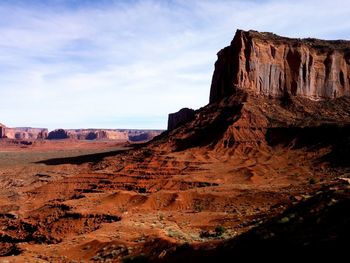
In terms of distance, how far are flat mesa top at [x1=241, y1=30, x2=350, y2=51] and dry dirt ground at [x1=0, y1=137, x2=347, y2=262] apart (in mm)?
19486

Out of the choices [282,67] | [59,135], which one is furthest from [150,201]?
[59,135]

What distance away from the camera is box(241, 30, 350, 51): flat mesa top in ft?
212

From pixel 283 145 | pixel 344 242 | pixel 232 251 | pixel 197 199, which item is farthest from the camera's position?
pixel 283 145

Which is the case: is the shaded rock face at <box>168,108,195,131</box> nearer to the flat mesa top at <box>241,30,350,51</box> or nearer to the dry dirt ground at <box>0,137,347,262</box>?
the flat mesa top at <box>241,30,350,51</box>

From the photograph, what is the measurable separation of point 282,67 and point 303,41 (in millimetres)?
7528

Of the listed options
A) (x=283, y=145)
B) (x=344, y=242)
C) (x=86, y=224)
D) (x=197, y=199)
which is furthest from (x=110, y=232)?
(x=283, y=145)

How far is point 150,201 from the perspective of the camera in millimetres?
31719

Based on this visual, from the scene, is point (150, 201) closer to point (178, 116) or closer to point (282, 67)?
point (282, 67)

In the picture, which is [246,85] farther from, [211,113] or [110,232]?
[110,232]

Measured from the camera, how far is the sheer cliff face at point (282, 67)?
207 ft

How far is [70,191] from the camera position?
4294 centimetres

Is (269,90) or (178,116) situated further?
(178,116)

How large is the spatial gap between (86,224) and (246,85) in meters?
40.6

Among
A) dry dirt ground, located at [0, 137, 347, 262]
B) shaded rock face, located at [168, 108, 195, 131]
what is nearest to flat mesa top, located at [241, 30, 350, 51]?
dry dirt ground, located at [0, 137, 347, 262]
